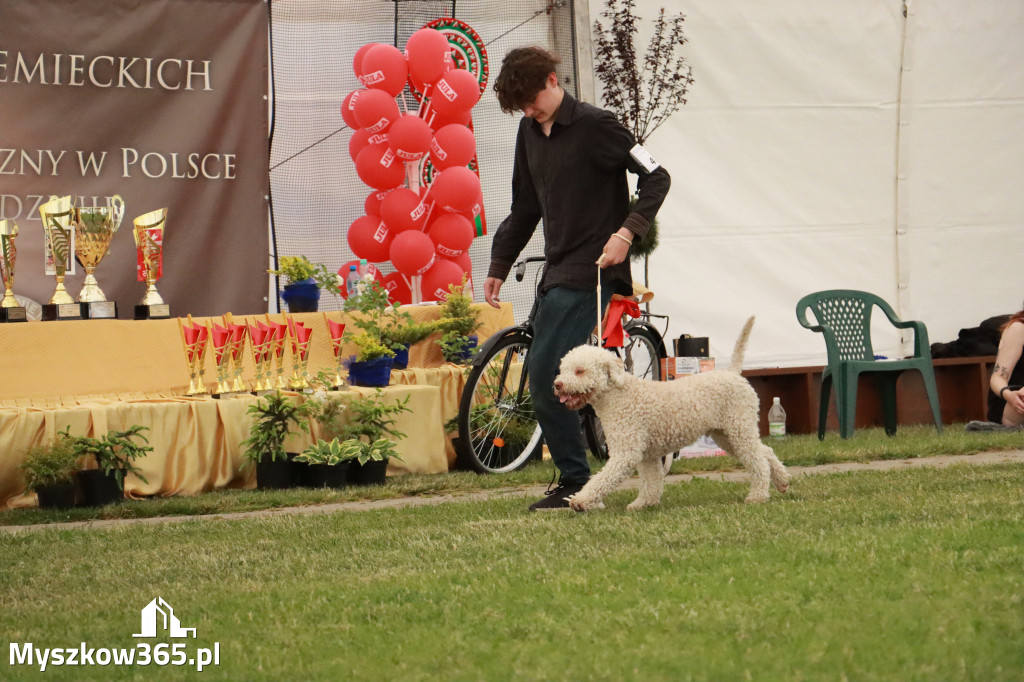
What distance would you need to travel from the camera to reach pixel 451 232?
306 inches

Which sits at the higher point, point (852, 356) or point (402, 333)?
point (402, 333)

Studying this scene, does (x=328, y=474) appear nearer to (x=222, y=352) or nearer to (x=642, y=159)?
(x=222, y=352)

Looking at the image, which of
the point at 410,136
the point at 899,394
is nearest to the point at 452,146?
the point at 410,136

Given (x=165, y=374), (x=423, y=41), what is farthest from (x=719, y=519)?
(x=423, y=41)

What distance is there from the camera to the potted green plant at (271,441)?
19.7 ft

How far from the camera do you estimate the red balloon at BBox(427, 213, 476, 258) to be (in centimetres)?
778

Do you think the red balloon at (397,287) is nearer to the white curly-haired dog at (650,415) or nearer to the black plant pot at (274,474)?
the black plant pot at (274,474)

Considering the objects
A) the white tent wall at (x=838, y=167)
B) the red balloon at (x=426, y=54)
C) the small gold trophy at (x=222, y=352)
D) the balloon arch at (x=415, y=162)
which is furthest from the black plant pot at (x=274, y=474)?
the white tent wall at (x=838, y=167)

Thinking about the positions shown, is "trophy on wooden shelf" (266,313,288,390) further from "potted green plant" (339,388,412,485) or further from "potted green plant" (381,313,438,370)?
"potted green plant" (381,313,438,370)

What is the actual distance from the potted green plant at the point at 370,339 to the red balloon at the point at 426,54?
1.63m

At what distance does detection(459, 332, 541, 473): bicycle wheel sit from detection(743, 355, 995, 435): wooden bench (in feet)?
9.94

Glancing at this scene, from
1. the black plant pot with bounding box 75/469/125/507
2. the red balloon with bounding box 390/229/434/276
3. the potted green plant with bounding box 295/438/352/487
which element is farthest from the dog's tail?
the red balloon with bounding box 390/229/434/276

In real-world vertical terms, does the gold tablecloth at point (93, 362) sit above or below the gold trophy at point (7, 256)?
below

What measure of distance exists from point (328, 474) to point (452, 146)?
105 inches
